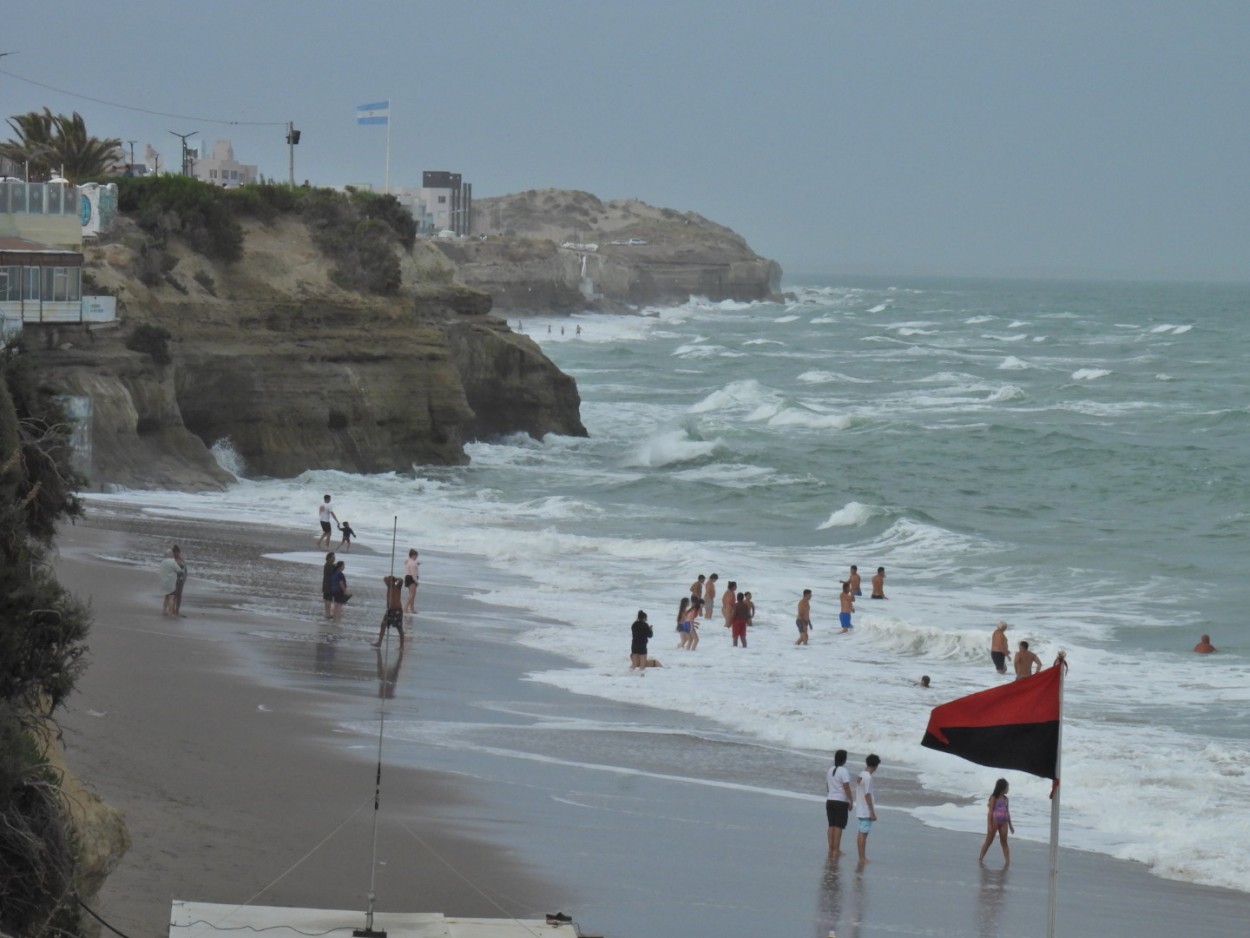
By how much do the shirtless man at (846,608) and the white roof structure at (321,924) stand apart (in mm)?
14627

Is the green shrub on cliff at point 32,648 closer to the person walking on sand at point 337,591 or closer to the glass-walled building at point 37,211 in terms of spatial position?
the person walking on sand at point 337,591

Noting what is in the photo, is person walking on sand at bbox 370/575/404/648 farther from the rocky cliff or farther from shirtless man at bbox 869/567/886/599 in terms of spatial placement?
the rocky cliff

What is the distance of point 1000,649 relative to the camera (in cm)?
2134

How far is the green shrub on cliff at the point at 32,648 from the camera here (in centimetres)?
668

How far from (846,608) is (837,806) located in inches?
453

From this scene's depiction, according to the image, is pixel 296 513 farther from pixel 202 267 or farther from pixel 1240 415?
pixel 1240 415

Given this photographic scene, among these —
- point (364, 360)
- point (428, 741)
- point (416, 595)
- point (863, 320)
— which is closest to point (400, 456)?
point (364, 360)

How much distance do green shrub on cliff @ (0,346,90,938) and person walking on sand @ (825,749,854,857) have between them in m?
6.04

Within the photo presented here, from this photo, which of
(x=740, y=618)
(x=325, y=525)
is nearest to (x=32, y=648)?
(x=740, y=618)

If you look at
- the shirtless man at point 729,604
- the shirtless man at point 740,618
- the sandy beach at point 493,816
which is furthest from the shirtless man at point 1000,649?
the sandy beach at point 493,816

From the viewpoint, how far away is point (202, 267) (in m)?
39.2

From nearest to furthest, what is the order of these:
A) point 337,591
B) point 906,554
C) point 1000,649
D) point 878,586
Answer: point 337,591
point 1000,649
point 878,586
point 906,554

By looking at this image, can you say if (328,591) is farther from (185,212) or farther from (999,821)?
(185,212)

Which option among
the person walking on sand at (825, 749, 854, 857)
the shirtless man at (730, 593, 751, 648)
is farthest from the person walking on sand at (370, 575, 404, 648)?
the person walking on sand at (825, 749, 854, 857)
